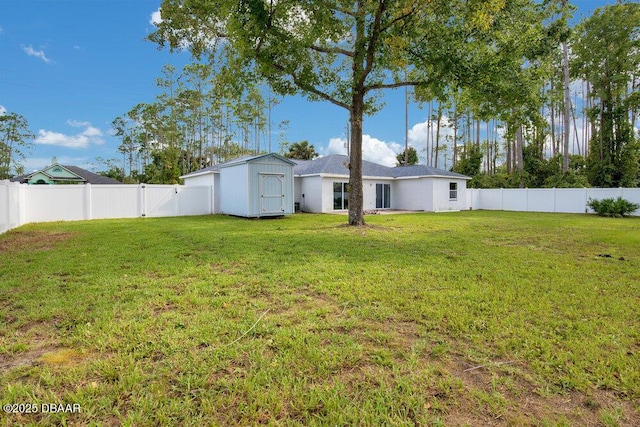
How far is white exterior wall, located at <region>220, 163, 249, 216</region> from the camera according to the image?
557 inches

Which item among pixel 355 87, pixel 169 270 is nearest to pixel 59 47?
pixel 355 87

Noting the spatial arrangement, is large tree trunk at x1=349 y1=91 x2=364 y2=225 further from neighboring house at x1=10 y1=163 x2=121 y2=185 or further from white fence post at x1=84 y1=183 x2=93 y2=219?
neighboring house at x1=10 y1=163 x2=121 y2=185

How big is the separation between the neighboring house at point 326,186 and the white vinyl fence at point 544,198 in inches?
60.3

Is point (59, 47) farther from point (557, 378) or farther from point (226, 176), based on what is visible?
point (557, 378)

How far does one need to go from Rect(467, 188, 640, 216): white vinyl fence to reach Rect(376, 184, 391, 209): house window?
5.62m

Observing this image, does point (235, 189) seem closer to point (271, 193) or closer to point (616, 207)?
point (271, 193)

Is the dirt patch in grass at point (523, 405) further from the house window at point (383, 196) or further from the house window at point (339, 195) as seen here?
the house window at point (383, 196)

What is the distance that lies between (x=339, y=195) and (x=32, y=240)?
13.6 meters

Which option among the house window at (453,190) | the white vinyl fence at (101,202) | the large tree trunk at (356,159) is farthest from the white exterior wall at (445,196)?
the white vinyl fence at (101,202)

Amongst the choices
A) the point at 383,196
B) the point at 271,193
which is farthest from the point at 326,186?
the point at 383,196

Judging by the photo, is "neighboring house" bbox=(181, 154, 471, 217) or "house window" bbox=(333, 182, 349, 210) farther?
"house window" bbox=(333, 182, 349, 210)

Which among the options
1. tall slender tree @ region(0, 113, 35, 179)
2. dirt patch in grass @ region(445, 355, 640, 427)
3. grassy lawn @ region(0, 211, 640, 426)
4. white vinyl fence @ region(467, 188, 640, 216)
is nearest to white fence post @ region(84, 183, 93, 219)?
grassy lawn @ region(0, 211, 640, 426)

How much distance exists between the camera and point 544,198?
1917 centimetres

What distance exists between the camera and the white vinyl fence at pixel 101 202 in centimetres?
1280
